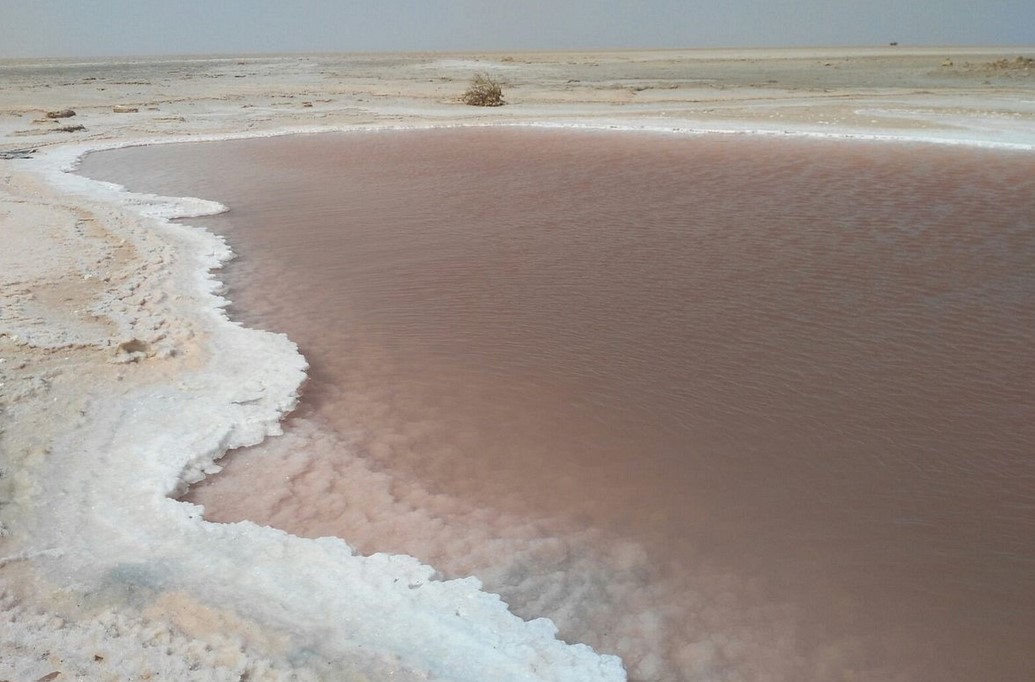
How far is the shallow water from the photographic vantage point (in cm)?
355

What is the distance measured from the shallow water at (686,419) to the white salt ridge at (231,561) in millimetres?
183

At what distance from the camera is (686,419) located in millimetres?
5098

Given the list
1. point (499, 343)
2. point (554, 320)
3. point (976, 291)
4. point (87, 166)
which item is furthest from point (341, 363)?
point (87, 166)

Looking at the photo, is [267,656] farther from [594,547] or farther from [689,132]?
[689,132]

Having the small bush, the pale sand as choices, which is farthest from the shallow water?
the small bush

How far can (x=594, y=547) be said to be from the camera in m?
3.92

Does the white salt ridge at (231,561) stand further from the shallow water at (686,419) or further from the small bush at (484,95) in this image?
the small bush at (484,95)

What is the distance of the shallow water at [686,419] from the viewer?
11.7 ft

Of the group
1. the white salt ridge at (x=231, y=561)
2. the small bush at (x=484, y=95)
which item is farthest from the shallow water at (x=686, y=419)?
the small bush at (x=484, y=95)

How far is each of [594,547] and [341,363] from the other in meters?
2.76

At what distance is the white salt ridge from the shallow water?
183mm

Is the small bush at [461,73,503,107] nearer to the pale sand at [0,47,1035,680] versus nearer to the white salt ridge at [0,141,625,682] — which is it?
the pale sand at [0,47,1035,680]

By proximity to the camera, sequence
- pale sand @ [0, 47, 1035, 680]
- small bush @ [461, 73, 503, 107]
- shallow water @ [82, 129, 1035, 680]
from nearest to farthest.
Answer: pale sand @ [0, 47, 1035, 680], shallow water @ [82, 129, 1035, 680], small bush @ [461, 73, 503, 107]

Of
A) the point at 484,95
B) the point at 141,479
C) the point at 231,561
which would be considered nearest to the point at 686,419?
the point at 231,561
